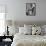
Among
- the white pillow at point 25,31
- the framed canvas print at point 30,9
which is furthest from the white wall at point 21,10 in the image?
the white pillow at point 25,31

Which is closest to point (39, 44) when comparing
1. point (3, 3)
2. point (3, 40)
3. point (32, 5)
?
point (3, 40)

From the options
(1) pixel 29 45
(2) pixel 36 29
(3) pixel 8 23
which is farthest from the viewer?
(3) pixel 8 23

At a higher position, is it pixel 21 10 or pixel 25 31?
pixel 21 10

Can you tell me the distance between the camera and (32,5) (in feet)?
15.3

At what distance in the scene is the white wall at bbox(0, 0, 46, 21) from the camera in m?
4.64

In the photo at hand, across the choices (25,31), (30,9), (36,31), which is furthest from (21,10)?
(36,31)

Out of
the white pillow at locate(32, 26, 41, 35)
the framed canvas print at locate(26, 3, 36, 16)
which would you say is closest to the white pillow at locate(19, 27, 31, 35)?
the white pillow at locate(32, 26, 41, 35)

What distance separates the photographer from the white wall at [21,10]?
464 cm

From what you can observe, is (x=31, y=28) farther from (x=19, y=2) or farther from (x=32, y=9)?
(x=19, y=2)

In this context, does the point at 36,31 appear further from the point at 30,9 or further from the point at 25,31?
the point at 30,9

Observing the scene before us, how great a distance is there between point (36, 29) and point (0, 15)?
1.58m

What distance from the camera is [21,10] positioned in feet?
15.3

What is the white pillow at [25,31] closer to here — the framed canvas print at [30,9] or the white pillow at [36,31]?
the white pillow at [36,31]

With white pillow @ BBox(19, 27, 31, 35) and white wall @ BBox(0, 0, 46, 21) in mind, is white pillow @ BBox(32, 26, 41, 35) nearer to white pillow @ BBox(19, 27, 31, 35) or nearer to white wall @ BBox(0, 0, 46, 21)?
white pillow @ BBox(19, 27, 31, 35)
